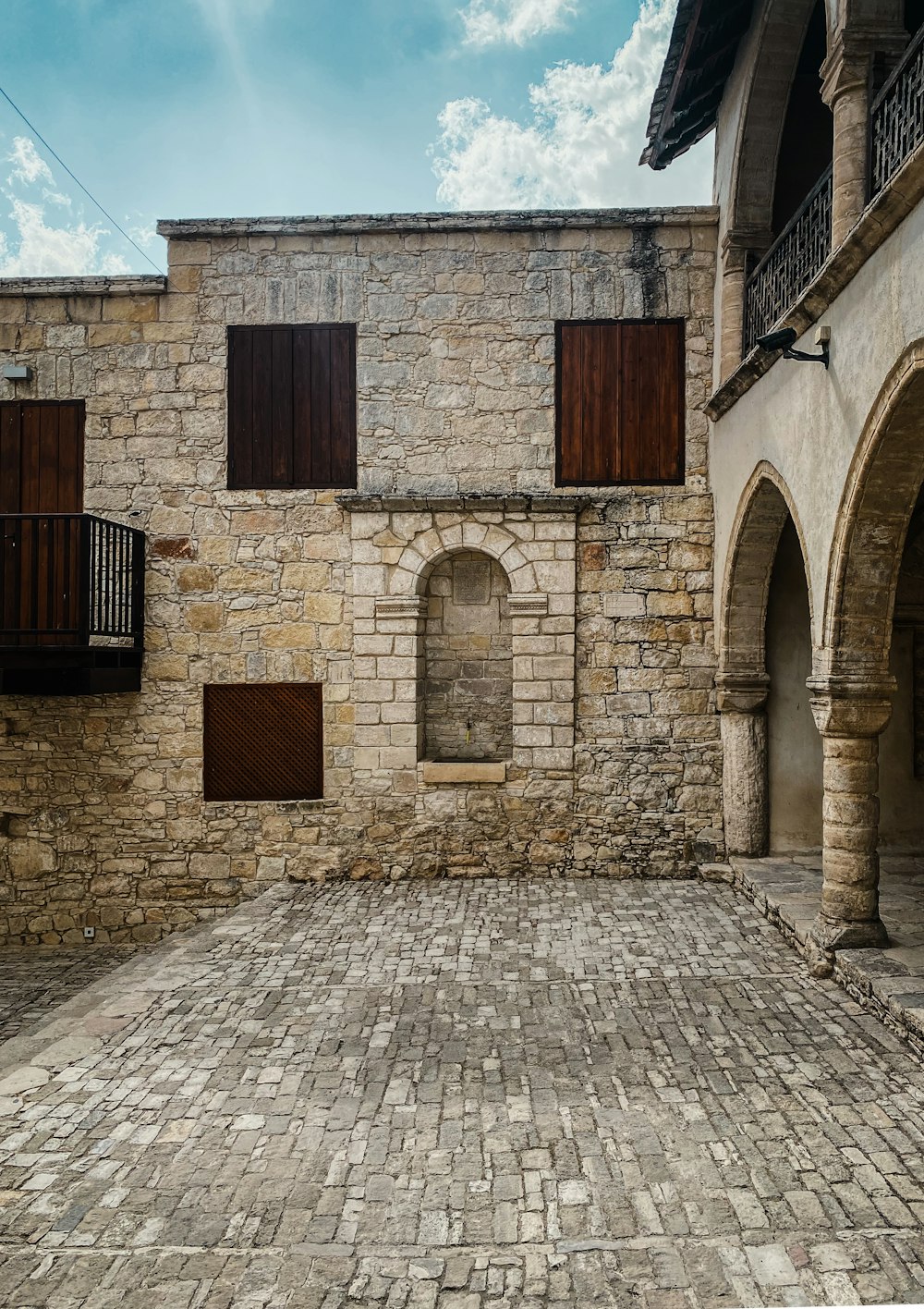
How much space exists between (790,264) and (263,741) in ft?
20.9

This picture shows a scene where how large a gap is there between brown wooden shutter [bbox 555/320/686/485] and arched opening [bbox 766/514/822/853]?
59.0 inches

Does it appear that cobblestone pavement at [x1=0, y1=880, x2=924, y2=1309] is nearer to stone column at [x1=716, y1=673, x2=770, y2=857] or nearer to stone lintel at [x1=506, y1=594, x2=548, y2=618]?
stone column at [x1=716, y1=673, x2=770, y2=857]

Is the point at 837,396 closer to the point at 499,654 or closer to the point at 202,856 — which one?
the point at 499,654

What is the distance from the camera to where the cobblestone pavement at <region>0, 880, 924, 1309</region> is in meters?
3.04

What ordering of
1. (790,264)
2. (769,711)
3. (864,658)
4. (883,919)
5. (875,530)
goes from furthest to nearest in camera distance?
(769,711)
(790,264)
(883,919)
(864,658)
(875,530)

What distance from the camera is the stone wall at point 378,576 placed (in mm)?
8336

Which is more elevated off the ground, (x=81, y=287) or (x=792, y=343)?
(x=81, y=287)

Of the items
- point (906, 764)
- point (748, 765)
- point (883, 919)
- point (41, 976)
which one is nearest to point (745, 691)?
point (748, 765)

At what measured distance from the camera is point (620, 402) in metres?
8.44

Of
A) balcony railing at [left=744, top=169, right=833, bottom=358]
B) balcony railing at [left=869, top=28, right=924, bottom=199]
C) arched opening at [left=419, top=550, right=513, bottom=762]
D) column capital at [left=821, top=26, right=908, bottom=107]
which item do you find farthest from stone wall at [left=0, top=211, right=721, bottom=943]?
balcony railing at [left=869, top=28, right=924, bottom=199]

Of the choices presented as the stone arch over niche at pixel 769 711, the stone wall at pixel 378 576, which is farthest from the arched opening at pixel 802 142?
the stone arch over niche at pixel 769 711

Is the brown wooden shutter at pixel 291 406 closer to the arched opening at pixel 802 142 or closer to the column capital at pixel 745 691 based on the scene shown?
the column capital at pixel 745 691

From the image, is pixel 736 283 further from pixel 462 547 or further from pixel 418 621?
pixel 418 621

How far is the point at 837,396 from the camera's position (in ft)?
17.0
